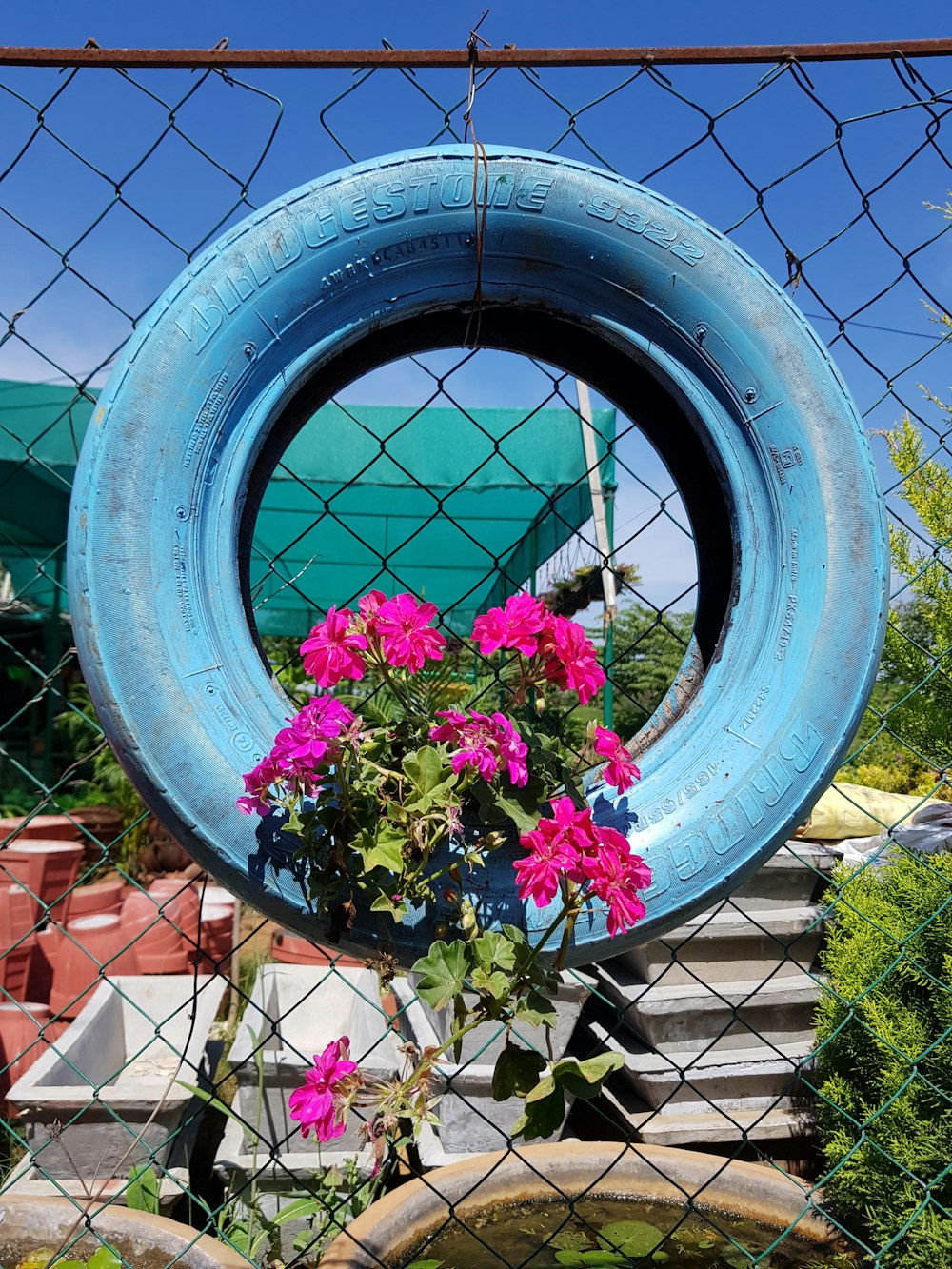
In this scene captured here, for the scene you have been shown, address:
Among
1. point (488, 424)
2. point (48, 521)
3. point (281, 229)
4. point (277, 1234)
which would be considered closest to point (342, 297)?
point (281, 229)

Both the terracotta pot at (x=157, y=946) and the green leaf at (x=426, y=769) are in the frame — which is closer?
the green leaf at (x=426, y=769)

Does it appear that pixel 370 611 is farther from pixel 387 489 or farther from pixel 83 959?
pixel 387 489

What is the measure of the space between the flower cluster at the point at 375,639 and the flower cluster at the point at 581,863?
0.60ft

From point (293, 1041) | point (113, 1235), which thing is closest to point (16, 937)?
point (293, 1041)

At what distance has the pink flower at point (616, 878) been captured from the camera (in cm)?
85

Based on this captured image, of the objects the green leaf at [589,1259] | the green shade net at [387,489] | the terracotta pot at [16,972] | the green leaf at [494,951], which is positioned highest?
the green shade net at [387,489]

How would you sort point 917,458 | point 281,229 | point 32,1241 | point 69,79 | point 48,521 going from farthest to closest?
point 48,521 → point 917,458 → point 32,1241 → point 69,79 → point 281,229

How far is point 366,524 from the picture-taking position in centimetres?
663

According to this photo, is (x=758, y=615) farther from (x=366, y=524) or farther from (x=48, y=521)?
(x=48, y=521)

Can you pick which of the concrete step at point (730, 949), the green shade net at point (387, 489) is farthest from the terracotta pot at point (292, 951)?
the concrete step at point (730, 949)

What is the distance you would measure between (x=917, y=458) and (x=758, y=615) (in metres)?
1.02

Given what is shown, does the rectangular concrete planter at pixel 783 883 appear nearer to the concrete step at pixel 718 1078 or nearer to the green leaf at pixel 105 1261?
the concrete step at pixel 718 1078

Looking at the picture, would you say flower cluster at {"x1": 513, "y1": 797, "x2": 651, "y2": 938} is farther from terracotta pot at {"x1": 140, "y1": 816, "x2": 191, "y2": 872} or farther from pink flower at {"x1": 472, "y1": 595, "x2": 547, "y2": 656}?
terracotta pot at {"x1": 140, "y1": 816, "x2": 191, "y2": 872}

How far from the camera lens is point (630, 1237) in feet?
4.83
